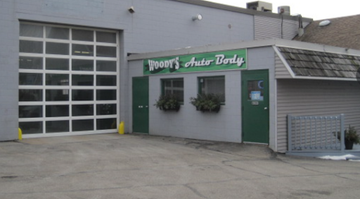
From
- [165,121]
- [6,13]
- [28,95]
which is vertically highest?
[6,13]

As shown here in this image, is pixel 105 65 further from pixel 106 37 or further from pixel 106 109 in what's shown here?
pixel 106 109

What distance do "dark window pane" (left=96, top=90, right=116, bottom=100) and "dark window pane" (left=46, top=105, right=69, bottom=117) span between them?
1400mm

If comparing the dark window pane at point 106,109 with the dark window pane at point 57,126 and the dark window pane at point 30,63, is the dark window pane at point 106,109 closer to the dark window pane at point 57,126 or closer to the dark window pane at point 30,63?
the dark window pane at point 57,126

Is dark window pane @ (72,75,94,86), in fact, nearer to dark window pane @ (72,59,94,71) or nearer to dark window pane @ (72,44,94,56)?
dark window pane @ (72,59,94,71)

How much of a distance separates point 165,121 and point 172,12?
579 cm

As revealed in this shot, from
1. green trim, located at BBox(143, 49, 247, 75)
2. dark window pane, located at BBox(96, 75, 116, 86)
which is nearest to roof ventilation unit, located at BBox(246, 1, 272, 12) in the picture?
green trim, located at BBox(143, 49, 247, 75)

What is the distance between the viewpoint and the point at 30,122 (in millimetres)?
14617

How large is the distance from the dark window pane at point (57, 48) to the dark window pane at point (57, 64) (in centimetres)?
28

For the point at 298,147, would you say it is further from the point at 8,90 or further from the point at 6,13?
the point at 6,13

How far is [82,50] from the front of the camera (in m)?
15.9

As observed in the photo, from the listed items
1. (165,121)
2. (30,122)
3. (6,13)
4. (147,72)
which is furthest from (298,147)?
(6,13)

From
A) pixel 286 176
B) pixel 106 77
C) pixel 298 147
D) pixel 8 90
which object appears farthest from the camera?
pixel 106 77

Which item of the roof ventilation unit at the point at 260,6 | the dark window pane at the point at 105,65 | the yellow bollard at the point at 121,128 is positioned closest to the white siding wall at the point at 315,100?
the yellow bollard at the point at 121,128

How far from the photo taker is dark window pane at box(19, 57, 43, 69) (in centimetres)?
1445
